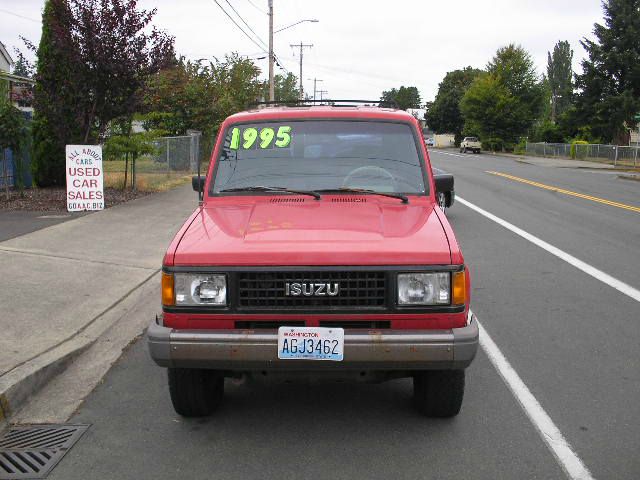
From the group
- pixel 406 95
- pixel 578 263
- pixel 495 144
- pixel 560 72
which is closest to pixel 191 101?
pixel 578 263

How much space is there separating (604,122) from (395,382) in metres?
53.5

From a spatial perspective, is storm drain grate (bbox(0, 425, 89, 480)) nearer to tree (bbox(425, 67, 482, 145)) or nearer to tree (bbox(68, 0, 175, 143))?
tree (bbox(68, 0, 175, 143))

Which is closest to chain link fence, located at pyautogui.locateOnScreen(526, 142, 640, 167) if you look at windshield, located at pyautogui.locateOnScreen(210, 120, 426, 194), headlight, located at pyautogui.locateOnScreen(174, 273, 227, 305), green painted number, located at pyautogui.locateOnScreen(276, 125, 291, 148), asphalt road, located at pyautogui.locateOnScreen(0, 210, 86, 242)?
asphalt road, located at pyautogui.locateOnScreen(0, 210, 86, 242)

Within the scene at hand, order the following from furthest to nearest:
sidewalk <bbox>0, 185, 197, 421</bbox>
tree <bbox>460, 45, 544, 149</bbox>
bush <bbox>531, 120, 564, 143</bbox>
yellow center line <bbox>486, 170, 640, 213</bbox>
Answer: tree <bbox>460, 45, 544, 149</bbox> < bush <bbox>531, 120, 564, 143</bbox> < yellow center line <bbox>486, 170, 640, 213</bbox> < sidewalk <bbox>0, 185, 197, 421</bbox>

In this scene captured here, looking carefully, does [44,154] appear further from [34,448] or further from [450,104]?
[450,104]

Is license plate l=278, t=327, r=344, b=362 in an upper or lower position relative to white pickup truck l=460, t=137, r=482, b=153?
lower

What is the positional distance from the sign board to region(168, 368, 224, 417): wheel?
406 inches

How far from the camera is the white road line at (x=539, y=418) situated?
12.3 feet

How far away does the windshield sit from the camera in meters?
5.08

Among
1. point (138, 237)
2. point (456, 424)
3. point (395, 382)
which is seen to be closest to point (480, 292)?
point (395, 382)

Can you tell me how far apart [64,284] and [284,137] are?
12.2 ft

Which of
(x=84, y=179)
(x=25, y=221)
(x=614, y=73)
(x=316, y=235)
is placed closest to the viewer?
Answer: (x=316, y=235)

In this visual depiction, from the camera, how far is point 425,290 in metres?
3.84

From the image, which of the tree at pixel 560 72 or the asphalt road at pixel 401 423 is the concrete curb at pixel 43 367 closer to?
the asphalt road at pixel 401 423
